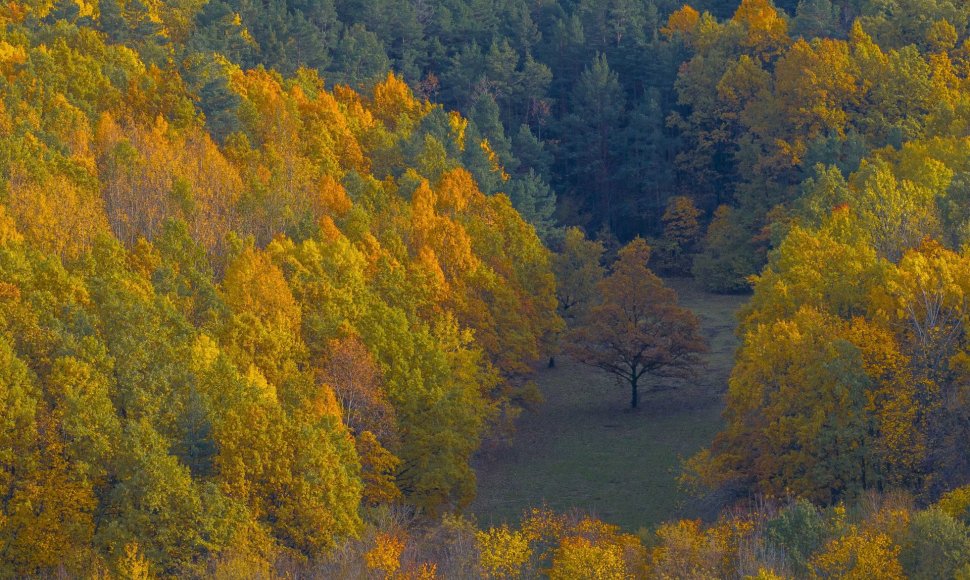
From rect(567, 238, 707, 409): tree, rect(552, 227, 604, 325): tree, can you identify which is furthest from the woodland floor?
rect(552, 227, 604, 325): tree

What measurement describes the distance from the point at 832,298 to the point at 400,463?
64.3ft

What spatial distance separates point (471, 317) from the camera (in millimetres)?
69938

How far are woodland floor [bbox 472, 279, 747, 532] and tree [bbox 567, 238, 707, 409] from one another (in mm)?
2413

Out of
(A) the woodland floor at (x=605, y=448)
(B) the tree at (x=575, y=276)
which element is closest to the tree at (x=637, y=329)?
(A) the woodland floor at (x=605, y=448)

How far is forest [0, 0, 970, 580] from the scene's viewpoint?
4344 cm

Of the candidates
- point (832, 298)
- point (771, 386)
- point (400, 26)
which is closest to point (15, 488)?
point (771, 386)

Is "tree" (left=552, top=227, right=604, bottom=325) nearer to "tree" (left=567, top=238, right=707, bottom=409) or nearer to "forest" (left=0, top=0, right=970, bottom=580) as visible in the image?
"forest" (left=0, top=0, right=970, bottom=580)

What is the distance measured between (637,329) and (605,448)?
23.7ft

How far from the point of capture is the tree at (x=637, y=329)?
7231 centimetres

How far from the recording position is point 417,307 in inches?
2579

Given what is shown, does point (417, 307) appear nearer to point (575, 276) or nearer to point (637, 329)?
point (637, 329)

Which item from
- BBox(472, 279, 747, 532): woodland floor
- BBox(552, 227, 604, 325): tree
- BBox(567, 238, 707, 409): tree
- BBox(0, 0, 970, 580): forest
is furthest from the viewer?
BBox(552, 227, 604, 325): tree

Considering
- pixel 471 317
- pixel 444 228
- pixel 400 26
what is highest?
pixel 400 26

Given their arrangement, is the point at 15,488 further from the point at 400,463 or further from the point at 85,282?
the point at 400,463
